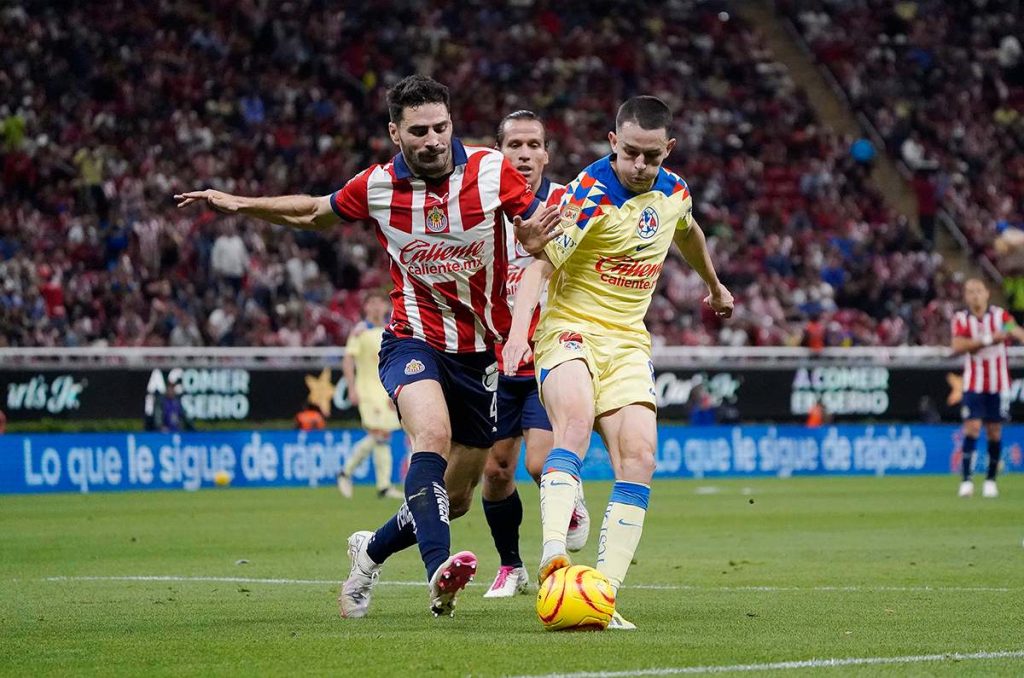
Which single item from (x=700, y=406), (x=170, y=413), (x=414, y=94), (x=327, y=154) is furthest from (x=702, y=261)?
(x=327, y=154)

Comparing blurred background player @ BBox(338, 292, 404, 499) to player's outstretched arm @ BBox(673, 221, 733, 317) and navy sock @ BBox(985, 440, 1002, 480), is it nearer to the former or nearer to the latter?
navy sock @ BBox(985, 440, 1002, 480)

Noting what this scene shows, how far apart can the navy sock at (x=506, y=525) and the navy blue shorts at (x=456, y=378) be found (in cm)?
114

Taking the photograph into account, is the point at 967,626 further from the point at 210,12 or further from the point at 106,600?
the point at 210,12

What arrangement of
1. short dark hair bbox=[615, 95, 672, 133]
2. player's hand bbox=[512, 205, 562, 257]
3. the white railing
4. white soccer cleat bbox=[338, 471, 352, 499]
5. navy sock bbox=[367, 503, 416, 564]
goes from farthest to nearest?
the white railing
white soccer cleat bbox=[338, 471, 352, 499]
navy sock bbox=[367, 503, 416, 564]
short dark hair bbox=[615, 95, 672, 133]
player's hand bbox=[512, 205, 562, 257]

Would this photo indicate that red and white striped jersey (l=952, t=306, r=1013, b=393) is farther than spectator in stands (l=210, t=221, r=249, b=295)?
No

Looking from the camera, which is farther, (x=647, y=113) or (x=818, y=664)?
(x=647, y=113)

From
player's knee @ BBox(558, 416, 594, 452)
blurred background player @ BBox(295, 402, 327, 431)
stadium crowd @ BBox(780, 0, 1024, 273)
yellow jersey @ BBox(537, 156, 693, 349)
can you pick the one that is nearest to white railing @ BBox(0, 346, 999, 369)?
blurred background player @ BBox(295, 402, 327, 431)

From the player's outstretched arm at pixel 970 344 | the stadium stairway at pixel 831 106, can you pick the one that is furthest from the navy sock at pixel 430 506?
the stadium stairway at pixel 831 106

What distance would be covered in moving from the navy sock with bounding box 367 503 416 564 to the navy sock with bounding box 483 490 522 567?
1285 mm

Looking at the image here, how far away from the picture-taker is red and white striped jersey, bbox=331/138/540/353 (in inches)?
307

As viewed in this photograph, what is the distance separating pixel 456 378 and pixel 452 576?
3.93 feet

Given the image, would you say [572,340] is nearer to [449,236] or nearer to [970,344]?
[449,236]

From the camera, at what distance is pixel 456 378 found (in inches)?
315

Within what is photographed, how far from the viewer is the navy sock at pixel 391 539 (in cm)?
794
